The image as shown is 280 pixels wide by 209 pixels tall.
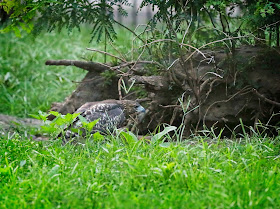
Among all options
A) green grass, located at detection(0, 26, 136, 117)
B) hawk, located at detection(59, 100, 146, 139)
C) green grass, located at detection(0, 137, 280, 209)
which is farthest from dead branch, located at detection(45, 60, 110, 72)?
green grass, located at detection(0, 137, 280, 209)

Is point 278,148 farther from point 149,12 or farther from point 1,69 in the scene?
point 1,69

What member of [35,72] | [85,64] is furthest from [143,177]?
[35,72]

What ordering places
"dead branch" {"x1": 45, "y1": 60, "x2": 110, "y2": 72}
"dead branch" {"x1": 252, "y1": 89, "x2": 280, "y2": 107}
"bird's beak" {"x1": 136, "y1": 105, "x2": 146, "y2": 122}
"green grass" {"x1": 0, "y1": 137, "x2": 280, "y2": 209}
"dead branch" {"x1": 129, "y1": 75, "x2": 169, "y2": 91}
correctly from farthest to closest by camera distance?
"dead branch" {"x1": 45, "y1": 60, "x2": 110, "y2": 72}
"bird's beak" {"x1": 136, "y1": 105, "x2": 146, "y2": 122}
"dead branch" {"x1": 129, "y1": 75, "x2": 169, "y2": 91}
"dead branch" {"x1": 252, "y1": 89, "x2": 280, "y2": 107}
"green grass" {"x1": 0, "y1": 137, "x2": 280, "y2": 209}

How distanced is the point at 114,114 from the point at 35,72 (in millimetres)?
4803

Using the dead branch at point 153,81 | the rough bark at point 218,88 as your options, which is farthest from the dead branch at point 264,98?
the dead branch at point 153,81

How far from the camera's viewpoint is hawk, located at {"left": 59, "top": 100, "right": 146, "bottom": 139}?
16.9 feet

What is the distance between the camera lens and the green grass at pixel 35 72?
318 inches

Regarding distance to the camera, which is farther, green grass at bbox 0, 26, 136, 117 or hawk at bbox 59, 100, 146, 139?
green grass at bbox 0, 26, 136, 117

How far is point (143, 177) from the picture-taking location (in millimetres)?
3242

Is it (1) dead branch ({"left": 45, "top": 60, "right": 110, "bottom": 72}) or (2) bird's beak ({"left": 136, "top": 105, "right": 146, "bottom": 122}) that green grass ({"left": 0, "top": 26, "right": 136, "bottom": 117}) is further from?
(2) bird's beak ({"left": 136, "top": 105, "right": 146, "bottom": 122})

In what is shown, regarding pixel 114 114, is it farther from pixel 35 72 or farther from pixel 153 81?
pixel 35 72

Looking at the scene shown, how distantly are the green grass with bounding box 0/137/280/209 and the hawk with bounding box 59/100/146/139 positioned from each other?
3.53 ft

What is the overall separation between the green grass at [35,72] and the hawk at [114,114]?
2628 millimetres

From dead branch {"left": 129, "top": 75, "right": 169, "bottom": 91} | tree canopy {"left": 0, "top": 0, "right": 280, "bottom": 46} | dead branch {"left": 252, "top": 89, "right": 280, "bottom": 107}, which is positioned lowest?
dead branch {"left": 252, "top": 89, "right": 280, "bottom": 107}
